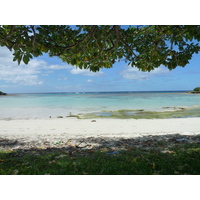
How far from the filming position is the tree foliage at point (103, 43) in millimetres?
3248

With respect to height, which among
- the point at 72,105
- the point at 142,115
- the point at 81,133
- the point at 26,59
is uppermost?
the point at 26,59

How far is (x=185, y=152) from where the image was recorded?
3.70 metres

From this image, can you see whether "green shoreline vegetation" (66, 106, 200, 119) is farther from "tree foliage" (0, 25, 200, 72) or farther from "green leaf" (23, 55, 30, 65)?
"green leaf" (23, 55, 30, 65)

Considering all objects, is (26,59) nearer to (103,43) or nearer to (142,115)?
(103,43)

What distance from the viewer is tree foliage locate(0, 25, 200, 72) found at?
3.25m

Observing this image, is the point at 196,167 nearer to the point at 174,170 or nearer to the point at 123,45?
the point at 174,170

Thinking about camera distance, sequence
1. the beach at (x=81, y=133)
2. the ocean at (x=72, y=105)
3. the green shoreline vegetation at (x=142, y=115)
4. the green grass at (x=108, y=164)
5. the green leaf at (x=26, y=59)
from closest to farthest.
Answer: the green grass at (x=108, y=164)
the green leaf at (x=26, y=59)
the beach at (x=81, y=133)
the green shoreline vegetation at (x=142, y=115)
the ocean at (x=72, y=105)

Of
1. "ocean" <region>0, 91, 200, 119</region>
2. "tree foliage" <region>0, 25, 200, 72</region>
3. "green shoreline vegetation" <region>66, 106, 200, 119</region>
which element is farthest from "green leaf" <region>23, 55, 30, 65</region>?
"ocean" <region>0, 91, 200, 119</region>

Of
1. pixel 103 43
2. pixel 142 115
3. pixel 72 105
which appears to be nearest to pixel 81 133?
pixel 103 43

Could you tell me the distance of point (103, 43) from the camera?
3.86 metres

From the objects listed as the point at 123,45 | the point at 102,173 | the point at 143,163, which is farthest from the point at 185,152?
the point at 123,45

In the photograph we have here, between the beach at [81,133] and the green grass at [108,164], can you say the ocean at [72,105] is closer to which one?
the beach at [81,133]

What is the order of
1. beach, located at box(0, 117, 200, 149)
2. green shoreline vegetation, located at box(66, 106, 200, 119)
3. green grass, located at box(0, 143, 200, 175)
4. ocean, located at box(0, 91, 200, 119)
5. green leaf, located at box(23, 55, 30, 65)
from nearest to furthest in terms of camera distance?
green grass, located at box(0, 143, 200, 175) < green leaf, located at box(23, 55, 30, 65) < beach, located at box(0, 117, 200, 149) < green shoreline vegetation, located at box(66, 106, 200, 119) < ocean, located at box(0, 91, 200, 119)

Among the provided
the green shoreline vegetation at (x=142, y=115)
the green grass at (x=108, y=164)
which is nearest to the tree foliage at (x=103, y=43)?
the green grass at (x=108, y=164)
